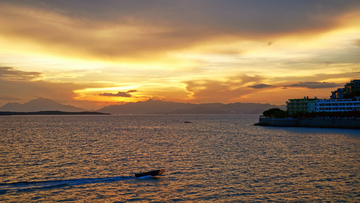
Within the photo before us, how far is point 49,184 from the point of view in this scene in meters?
34.3

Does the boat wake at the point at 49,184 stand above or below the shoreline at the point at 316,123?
below

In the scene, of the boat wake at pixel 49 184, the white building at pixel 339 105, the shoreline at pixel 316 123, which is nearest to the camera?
the boat wake at pixel 49 184

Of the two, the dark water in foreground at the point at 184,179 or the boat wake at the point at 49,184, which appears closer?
the dark water in foreground at the point at 184,179

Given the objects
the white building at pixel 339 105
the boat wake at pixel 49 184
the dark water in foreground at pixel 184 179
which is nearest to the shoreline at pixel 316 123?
the white building at pixel 339 105

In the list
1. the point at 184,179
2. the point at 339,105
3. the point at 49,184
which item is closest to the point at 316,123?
the point at 339,105

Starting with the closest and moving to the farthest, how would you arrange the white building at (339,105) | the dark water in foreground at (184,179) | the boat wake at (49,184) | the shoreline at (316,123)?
the dark water in foreground at (184,179)
the boat wake at (49,184)
the shoreline at (316,123)
the white building at (339,105)

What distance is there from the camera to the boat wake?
3223 centimetres

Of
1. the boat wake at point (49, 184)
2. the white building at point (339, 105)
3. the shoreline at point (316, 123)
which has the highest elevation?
the white building at point (339, 105)

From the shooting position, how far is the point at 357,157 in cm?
5372

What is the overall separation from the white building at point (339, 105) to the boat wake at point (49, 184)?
183228 millimetres

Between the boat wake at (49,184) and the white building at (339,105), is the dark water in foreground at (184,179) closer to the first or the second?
the boat wake at (49,184)

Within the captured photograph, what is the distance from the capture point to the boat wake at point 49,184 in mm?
32231

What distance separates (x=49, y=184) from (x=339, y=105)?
194 m

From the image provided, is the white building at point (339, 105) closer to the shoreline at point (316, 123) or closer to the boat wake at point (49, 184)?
the shoreline at point (316, 123)
